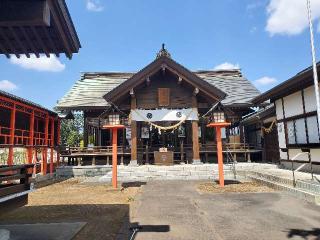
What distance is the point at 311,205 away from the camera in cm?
795

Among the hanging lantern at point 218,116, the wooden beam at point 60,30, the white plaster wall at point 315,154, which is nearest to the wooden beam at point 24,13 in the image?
the wooden beam at point 60,30

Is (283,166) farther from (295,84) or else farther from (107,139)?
(107,139)

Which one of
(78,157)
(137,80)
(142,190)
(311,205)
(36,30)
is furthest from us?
(78,157)

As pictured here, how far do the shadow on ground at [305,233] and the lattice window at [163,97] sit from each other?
1287cm

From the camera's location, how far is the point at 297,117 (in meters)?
14.2

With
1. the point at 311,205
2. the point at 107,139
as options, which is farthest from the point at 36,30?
the point at 107,139

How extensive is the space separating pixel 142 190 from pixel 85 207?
11.7 feet

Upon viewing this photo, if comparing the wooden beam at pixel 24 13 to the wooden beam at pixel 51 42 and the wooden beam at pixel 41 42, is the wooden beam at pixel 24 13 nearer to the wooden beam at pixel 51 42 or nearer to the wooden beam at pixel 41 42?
the wooden beam at pixel 41 42

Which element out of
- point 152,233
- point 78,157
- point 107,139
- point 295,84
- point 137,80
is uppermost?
point 137,80

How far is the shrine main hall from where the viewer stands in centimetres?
1736

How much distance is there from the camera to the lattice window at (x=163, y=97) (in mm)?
17981

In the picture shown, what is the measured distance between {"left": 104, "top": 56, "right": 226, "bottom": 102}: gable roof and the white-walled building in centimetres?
284

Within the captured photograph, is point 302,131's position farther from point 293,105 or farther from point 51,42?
point 51,42

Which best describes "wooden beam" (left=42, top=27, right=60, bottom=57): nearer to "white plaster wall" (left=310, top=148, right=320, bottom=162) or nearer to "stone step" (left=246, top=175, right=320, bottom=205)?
"stone step" (left=246, top=175, right=320, bottom=205)
